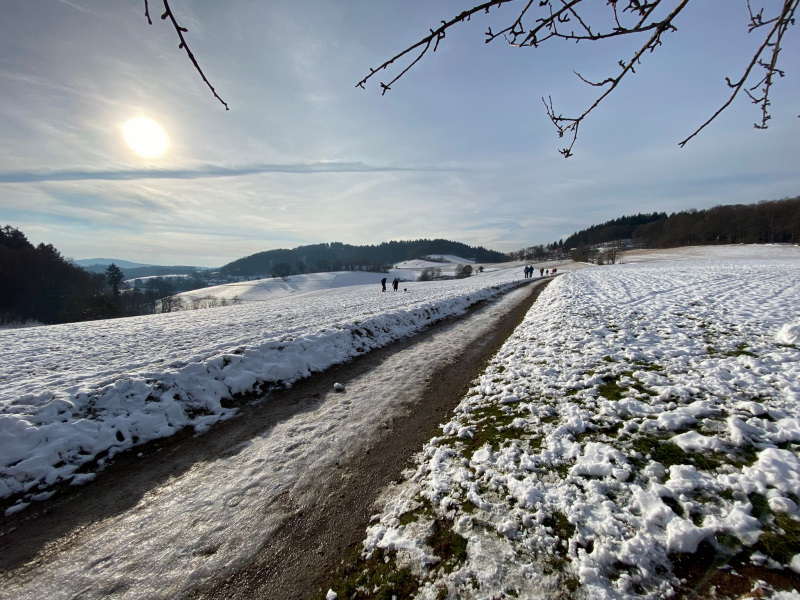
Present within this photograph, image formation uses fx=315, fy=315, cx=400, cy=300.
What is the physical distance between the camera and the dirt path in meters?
3.18

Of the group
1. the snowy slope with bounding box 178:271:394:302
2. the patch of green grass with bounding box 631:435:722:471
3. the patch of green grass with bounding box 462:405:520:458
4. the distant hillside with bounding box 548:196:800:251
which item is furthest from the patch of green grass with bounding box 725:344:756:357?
the distant hillside with bounding box 548:196:800:251

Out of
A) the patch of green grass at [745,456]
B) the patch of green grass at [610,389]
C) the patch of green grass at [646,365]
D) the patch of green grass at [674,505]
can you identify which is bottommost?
the patch of green grass at [674,505]

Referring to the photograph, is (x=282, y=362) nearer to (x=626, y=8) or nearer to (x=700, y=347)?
(x=626, y=8)

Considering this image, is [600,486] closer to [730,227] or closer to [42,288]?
[42,288]

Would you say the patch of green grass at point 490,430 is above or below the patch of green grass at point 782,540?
below

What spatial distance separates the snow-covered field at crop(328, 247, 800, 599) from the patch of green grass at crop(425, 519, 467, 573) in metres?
0.01

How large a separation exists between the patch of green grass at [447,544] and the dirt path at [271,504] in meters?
0.85

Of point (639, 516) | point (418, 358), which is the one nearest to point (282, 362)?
point (418, 358)

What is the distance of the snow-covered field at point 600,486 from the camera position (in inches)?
109

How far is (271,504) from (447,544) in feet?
7.61

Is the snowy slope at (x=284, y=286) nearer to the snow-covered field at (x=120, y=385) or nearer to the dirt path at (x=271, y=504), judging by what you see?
the snow-covered field at (x=120, y=385)

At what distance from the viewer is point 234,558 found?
3.32 m

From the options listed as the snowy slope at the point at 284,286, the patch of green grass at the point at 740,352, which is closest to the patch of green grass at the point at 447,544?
the patch of green grass at the point at 740,352

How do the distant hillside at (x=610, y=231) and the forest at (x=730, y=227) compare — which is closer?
the forest at (x=730, y=227)
